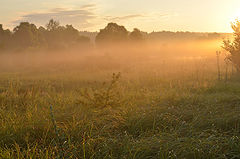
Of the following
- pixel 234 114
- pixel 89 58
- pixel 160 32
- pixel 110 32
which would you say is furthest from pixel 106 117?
pixel 160 32

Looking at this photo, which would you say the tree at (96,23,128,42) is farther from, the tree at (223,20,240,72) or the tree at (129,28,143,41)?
the tree at (223,20,240,72)

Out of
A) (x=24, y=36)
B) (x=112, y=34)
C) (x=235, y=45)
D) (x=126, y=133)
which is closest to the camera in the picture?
(x=126, y=133)

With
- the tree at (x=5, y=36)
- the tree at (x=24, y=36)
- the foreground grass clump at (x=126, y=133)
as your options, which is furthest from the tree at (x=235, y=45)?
the tree at (x=5, y=36)

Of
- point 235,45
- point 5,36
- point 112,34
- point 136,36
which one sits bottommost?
point 235,45

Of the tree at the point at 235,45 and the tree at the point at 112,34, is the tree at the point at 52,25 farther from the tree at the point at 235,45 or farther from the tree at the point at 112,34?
the tree at the point at 235,45

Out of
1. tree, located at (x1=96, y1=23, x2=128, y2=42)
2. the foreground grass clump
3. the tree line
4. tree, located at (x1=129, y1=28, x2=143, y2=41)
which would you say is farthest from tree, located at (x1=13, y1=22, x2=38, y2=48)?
the foreground grass clump

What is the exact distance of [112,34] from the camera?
112ft

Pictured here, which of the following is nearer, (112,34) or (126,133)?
(126,133)

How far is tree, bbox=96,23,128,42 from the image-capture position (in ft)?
112

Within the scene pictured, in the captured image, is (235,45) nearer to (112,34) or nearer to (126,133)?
(126,133)

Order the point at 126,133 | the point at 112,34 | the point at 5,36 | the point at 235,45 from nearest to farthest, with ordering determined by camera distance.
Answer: the point at 126,133 → the point at 235,45 → the point at 112,34 → the point at 5,36

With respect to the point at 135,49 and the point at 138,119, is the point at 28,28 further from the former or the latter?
the point at 138,119

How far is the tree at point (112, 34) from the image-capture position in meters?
34.3

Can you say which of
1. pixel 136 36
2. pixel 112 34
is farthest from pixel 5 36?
pixel 136 36
